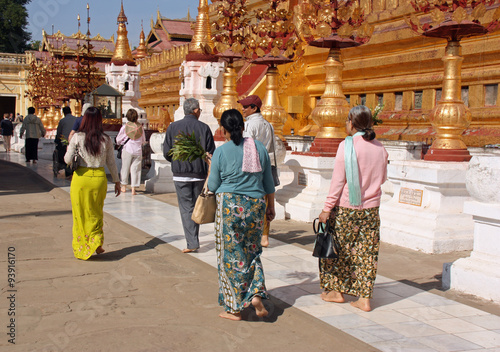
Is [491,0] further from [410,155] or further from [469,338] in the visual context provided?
[469,338]

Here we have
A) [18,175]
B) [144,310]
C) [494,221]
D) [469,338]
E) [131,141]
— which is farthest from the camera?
[18,175]

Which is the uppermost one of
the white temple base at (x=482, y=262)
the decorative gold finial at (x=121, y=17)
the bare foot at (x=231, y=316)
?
the decorative gold finial at (x=121, y=17)

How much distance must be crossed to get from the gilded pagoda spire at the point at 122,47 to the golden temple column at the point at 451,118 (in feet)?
55.3

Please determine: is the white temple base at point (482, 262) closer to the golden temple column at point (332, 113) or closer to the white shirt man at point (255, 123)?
the white shirt man at point (255, 123)

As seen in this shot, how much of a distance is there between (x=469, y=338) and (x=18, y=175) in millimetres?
15481

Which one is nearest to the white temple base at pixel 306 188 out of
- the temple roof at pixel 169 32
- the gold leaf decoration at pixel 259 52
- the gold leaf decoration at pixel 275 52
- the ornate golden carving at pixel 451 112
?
the ornate golden carving at pixel 451 112

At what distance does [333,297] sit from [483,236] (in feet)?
5.49

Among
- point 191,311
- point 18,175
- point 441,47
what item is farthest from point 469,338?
point 18,175

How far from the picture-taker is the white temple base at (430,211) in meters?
7.94

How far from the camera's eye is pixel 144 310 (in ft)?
17.9

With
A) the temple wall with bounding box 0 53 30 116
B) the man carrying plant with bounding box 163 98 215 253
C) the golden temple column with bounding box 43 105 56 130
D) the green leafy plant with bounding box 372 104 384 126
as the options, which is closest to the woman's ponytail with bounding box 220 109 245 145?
the man carrying plant with bounding box 163 98 215 253

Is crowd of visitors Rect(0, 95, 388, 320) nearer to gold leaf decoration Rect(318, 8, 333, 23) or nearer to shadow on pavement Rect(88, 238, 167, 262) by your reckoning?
shadow on pavement Rect(88, 238, 167, 262)

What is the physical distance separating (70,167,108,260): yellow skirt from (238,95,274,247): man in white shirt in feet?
6.43

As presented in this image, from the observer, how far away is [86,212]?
732 cm
